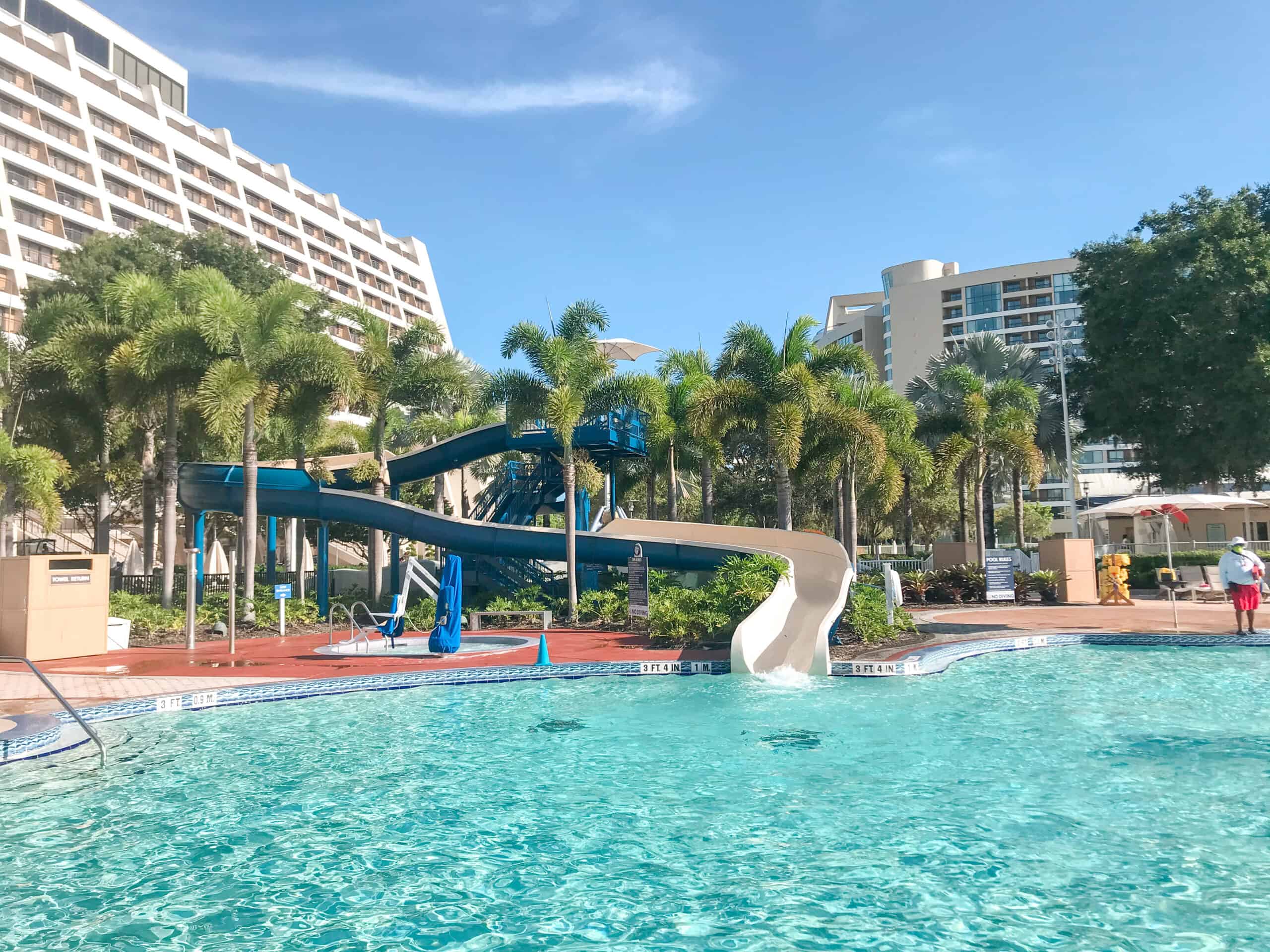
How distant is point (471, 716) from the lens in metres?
10.7

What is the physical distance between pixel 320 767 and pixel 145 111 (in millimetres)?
66870

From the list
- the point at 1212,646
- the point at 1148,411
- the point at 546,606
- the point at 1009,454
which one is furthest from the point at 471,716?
the point at 1148,411

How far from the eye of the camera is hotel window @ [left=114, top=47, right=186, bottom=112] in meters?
64.8

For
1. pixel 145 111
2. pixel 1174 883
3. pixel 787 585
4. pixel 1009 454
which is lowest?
pixel 1174 883

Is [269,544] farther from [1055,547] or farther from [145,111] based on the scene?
[145,111]

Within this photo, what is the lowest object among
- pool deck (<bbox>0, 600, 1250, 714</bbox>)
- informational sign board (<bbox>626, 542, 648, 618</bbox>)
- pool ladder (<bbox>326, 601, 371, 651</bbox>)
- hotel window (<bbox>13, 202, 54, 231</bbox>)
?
pool deck (<bbox>0, 600, 1250, 714</bbox>)

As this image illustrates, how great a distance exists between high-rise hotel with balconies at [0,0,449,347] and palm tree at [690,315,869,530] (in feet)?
95.7

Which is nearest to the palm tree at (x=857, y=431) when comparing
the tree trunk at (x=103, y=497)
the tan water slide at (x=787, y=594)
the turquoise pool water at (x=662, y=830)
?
the tan water slide at (x=787, y=594)

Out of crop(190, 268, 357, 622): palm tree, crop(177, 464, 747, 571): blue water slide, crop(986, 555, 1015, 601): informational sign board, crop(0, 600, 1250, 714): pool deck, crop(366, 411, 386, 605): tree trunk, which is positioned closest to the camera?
crop(0, 600, 1250, 714): pool deck

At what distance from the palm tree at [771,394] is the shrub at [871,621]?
4.29 metres

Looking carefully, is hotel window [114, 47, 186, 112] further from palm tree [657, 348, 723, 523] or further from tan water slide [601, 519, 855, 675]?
tan water slide [601, 519, 855, 675]

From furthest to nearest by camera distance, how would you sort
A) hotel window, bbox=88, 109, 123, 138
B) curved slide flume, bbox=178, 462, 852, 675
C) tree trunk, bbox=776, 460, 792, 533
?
hotel window, bbox=88, 109, 123, 138
tree trunk, bbox=776, 460, 792, 533
curved slide flume, bbox=178, 462, 852, 675

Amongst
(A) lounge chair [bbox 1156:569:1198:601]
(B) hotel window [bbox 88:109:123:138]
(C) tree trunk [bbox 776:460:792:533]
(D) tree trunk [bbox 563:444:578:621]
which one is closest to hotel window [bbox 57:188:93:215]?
(B) hotel window [bbox 88:109:123:138]

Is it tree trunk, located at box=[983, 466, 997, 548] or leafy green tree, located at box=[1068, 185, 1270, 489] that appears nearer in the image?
leafy green tree, located at box=[1068, 185, 1270, 489]
